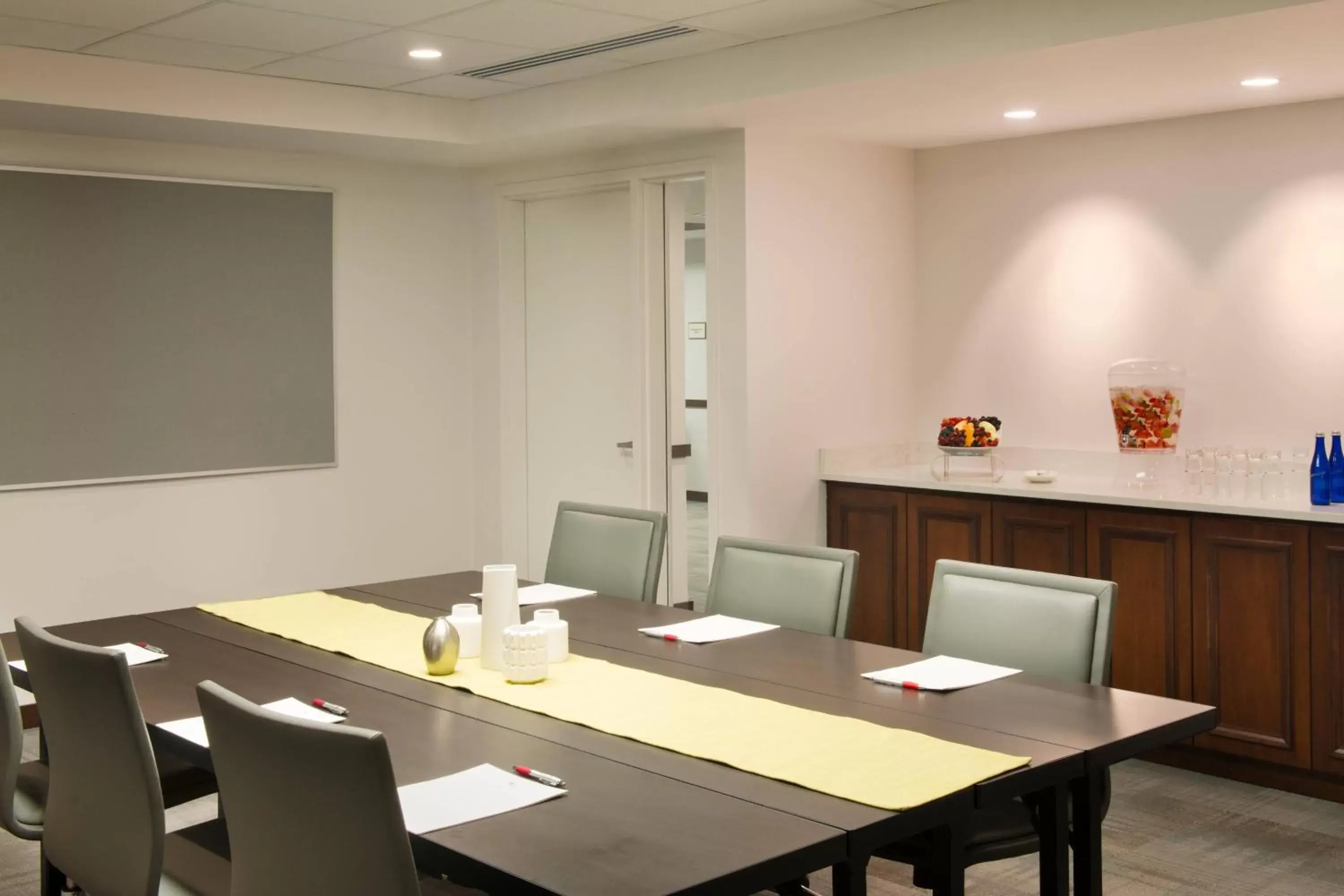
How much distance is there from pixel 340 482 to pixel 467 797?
4067 millimetres

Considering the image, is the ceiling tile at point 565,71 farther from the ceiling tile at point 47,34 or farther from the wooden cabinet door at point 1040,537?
the wooden cabinet door at point 1040,537

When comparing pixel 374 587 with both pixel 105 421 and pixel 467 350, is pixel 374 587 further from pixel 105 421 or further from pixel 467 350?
pixel 467 350

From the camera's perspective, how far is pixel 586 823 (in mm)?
1936

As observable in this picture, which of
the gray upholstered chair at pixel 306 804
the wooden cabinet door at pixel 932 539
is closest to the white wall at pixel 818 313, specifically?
the wooden cabinet door at pixel 932 539

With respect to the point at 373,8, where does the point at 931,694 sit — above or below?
below

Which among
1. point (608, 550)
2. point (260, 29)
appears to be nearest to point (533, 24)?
point (260, 29)

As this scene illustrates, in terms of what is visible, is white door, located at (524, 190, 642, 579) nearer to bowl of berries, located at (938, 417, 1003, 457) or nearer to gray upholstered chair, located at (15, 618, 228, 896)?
bowl of berries, located at (938, 417, 1003, 457)

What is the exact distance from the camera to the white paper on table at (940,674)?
105 inches

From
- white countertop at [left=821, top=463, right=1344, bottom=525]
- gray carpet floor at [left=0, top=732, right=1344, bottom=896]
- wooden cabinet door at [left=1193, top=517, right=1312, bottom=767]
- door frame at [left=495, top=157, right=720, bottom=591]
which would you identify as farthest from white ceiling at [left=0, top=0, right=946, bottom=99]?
gray carpet floor at [left=0, top=732, right=1344, bottom=896]

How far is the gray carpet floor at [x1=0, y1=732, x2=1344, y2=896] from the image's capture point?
3.47 meters

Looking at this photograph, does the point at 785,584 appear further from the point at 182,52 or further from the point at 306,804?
the point at 182,52

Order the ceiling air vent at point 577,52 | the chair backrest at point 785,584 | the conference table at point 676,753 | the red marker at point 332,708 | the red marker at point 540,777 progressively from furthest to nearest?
the ceiling air vent at point 577,52, the chair backrest at point 785,584, the red marker at point 332,708, the red marker at point 540,777, the conference table at point 676,753

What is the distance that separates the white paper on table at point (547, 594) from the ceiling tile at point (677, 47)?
1.81 meters

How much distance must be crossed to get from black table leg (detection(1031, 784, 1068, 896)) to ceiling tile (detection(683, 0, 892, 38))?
2.44 m
